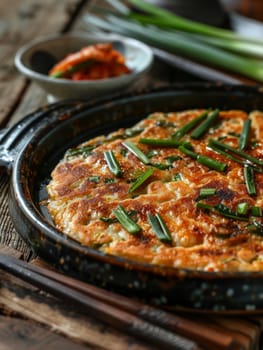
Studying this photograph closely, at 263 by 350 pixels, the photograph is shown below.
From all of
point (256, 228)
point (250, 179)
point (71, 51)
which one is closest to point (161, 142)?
point (250, 179)

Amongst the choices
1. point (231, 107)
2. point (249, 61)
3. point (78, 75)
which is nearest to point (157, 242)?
point (231, 107)

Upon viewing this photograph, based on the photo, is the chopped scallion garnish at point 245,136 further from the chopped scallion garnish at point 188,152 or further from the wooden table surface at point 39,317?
the wooden table surface at point 39,317

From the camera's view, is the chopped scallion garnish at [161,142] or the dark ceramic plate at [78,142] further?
the chopped scallion garnish at [161,142]

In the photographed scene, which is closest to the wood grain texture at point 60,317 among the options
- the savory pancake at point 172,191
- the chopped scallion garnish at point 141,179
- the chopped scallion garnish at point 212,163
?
the savory pancake at point 172,191

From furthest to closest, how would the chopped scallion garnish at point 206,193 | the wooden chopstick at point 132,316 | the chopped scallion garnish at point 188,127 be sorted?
1. the chopped scallion garnish at point 188,127
2. the chopped scallion garnish at point 206,193
3. the wooden chopstick at point 132,316

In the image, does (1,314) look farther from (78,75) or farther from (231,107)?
(78,75)

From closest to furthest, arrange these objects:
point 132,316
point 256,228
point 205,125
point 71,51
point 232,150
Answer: point 132,316 → point 256,228 → point 232,150 → point 205,125 → point 71,51

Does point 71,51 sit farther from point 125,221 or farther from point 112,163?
point 125,221
